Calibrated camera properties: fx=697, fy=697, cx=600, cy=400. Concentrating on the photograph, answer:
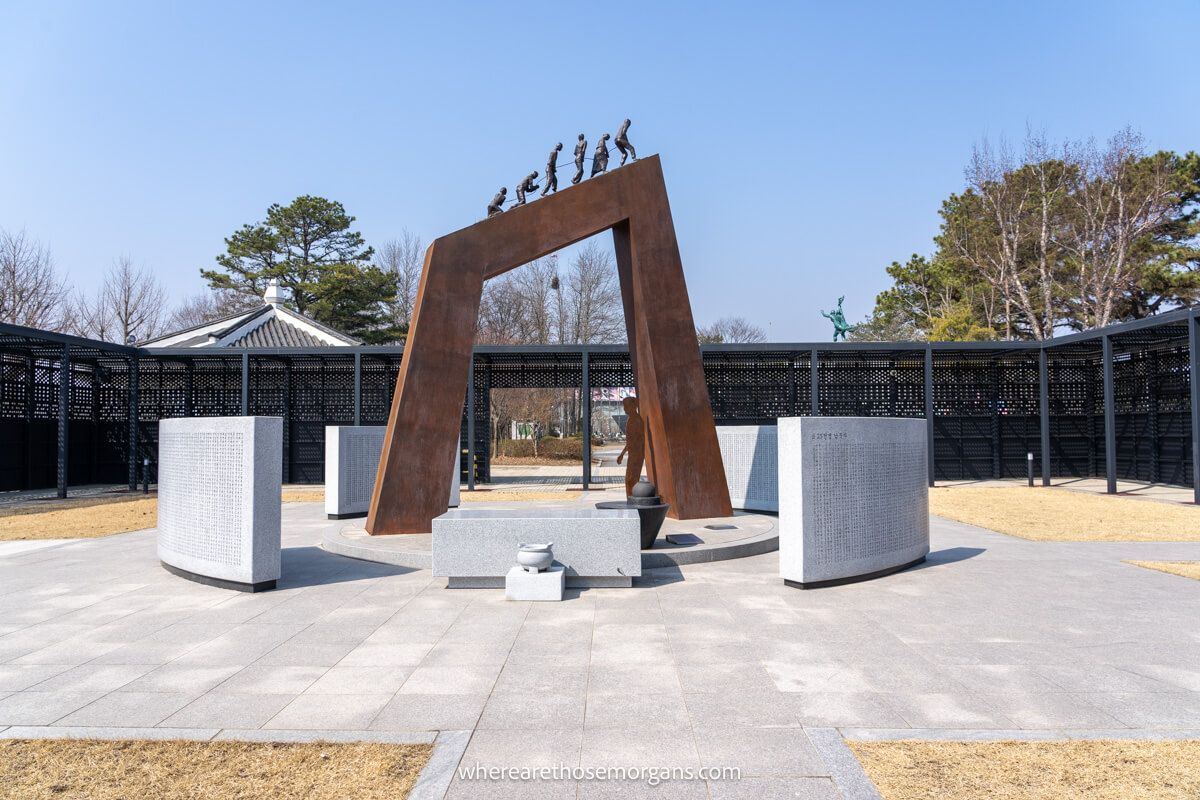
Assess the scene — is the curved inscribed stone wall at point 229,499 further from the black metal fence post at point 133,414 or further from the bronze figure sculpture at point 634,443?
the black metal fence post at point 133,414

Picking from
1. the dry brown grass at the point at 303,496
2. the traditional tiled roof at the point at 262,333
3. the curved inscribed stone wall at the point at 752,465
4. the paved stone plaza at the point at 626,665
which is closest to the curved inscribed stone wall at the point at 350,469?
the dry brown grass at the point at 303,496

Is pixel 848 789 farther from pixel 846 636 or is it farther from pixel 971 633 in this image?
pixel 971 633

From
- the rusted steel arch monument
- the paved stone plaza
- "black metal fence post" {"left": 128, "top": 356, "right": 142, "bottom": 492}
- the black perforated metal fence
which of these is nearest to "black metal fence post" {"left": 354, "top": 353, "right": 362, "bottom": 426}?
the black perforated metal fence

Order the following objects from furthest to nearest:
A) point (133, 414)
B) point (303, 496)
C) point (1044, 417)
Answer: point (133, 414), point (1044, 417), point (303, 496)

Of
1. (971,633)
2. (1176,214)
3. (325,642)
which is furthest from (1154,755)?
(1176,214)

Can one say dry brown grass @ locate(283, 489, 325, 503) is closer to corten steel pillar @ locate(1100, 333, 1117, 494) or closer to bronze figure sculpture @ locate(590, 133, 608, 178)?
bronze figure sculpture @ locate(590, 133, 608, 178)

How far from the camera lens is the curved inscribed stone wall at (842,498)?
22.3ft

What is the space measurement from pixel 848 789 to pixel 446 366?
23.9ft

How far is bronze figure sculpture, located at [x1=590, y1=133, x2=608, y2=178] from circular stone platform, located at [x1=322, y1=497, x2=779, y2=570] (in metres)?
5.26

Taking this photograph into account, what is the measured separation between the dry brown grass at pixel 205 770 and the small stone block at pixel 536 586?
3.04 m

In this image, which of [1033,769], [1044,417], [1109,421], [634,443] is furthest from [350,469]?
[1044,417]

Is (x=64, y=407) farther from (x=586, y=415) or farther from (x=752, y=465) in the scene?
(x=752, y=465)

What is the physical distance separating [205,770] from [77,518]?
40.3 ft

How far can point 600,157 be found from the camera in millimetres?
10219
